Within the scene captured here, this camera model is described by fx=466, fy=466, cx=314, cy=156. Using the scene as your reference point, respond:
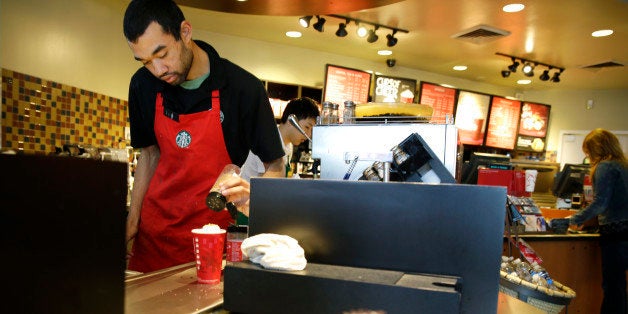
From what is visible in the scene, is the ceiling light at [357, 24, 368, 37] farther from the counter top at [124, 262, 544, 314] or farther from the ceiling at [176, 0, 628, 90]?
the counter top at [124, 262, 544, 314]

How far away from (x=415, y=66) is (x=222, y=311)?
6535 mm

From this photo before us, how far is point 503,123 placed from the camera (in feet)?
24.0

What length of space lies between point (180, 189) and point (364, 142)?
2.29ft

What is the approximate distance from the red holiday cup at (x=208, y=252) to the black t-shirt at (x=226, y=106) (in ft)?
2.16

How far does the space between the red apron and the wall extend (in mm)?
2301

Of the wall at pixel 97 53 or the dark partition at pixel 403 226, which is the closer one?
the dark partition at pixel 403 226

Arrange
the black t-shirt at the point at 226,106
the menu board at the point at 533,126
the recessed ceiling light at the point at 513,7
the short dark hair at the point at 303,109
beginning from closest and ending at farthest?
the black t-shirt at the point at 226,106 → the short dark hair at the point at 303,109 → the recessed ceiling light at the point at 513,7 → the menu board at the point at 533,126

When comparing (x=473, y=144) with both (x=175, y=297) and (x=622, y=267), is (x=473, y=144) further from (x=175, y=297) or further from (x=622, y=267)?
(x=175, y=297)

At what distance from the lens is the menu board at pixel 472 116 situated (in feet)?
22.6

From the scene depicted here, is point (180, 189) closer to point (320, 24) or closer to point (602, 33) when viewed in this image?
point (320, 24)

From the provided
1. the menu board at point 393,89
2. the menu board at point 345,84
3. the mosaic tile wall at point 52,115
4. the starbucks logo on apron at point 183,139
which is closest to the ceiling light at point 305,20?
the menu board at point 345,84

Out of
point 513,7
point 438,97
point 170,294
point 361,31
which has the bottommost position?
point 170,294

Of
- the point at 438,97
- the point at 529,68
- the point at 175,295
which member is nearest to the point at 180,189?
the point at 175,295

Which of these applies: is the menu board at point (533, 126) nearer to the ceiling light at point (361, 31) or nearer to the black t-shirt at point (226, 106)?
the ceiling light at point (361, 31)
